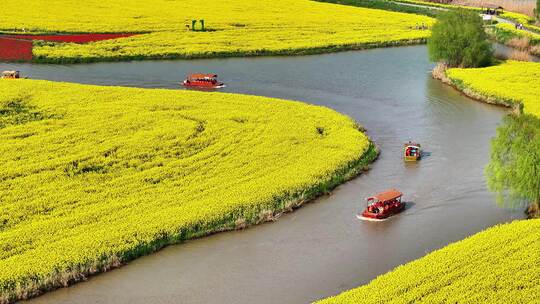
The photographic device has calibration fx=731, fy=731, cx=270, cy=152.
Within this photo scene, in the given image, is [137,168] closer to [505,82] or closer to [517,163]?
[517,163]

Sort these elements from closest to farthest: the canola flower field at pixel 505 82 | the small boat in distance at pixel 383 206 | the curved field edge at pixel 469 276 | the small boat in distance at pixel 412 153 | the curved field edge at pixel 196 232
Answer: the curved field edge at pixel 469 276, the curved field edge at pixel 196 232, the small boat in distance at pixel 383 206, the small boat in distance at pixel 412 153, the canola flower field at pixel 505 82

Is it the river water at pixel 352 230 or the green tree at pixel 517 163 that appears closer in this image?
the river water at pixel 352 230

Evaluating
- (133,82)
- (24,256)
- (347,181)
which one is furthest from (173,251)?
(133,82)

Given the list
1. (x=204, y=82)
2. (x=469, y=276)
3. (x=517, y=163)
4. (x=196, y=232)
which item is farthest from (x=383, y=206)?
(x=204, y=82)

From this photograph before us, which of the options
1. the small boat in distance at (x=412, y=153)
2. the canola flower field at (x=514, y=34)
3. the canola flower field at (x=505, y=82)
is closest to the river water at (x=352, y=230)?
the small boat in distance at (x=412, y=153)

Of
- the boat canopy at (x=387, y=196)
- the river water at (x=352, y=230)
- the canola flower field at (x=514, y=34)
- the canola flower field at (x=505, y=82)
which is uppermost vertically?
the canola flower field at (x=514, y=34)

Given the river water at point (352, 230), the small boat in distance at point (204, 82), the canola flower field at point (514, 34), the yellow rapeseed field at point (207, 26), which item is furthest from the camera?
the canola flower field at point (514, 34)

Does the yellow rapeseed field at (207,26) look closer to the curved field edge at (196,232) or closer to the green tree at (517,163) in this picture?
the curved field edge at (196,232)
